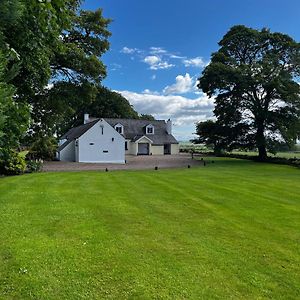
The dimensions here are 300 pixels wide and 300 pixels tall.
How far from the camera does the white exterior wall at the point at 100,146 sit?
35250 millimetres

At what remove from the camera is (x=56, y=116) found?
22.1 m

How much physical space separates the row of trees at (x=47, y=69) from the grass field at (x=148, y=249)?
1903 millimetres

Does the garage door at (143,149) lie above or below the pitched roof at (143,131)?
below

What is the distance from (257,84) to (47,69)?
2829 cm

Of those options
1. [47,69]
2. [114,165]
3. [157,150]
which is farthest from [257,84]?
[47,69]

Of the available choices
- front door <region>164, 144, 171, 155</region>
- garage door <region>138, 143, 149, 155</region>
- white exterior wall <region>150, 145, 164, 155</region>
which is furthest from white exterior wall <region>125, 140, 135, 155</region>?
front door <region>164, 144, 171, 155</region>

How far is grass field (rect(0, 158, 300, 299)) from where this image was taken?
4.17 metres

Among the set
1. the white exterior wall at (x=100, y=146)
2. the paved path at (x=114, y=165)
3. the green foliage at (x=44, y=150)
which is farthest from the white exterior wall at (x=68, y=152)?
the paved path at (x=114, y=165)

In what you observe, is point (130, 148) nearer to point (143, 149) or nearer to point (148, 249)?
point (143, 149)

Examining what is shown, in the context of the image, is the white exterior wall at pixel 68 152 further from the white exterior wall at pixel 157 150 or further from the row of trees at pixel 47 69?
the white exterior wall at pixel 157 150

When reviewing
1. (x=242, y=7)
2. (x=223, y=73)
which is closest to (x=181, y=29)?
(x=242, y=7)

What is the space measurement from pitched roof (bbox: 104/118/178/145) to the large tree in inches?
740

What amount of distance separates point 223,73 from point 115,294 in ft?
101

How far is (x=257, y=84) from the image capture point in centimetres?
3195
